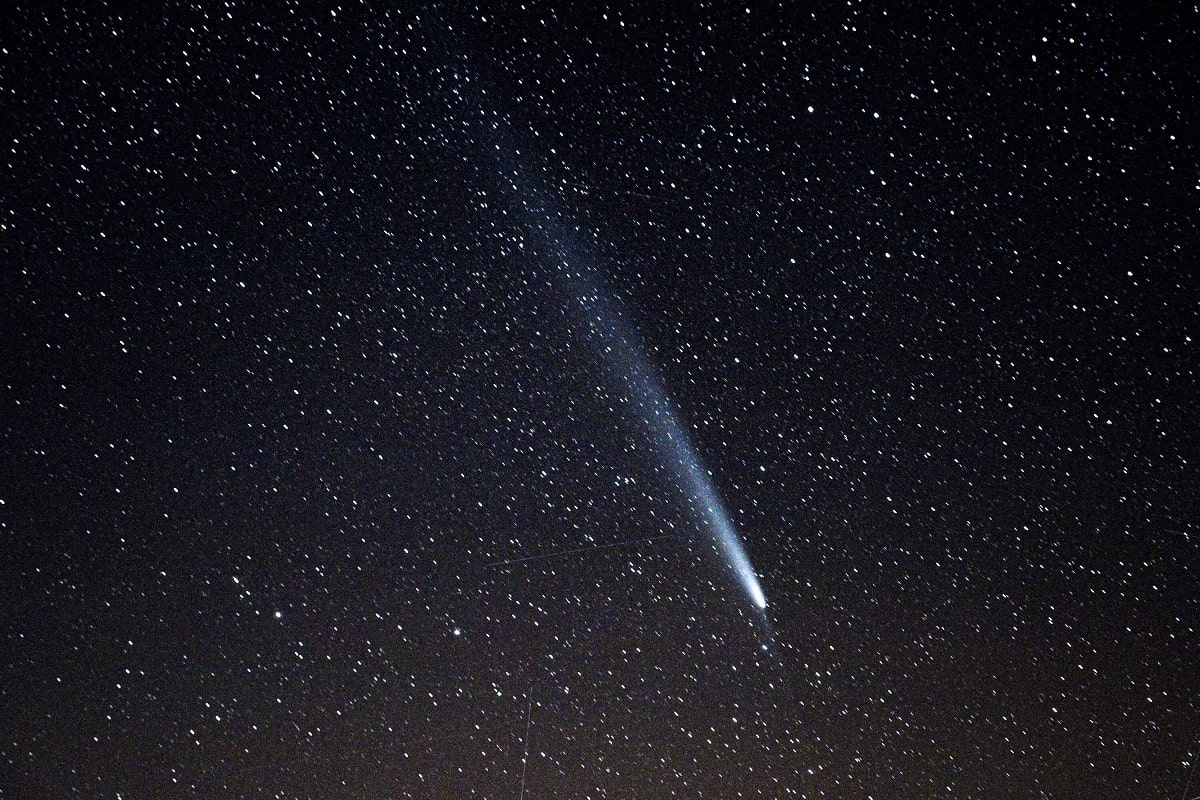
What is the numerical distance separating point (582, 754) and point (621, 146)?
355 mm


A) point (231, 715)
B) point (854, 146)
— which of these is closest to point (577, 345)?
point (854, 146)

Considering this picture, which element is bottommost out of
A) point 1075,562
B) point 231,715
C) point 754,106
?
point 1075,562

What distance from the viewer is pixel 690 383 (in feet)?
1.61

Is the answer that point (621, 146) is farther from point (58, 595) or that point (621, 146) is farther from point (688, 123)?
point (58, 595)

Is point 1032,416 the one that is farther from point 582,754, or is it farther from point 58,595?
point 58,595

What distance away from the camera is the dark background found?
0.46 m

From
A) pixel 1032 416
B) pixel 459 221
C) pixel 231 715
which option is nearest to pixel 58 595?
pixel 231 715

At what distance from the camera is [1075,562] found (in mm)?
496

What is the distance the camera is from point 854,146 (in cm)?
47

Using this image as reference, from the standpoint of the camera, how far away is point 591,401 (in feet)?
1.61

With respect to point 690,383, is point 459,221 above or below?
above

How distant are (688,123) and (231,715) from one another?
1.41 ft

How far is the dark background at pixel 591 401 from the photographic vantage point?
462 millimetres

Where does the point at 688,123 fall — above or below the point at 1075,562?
above
